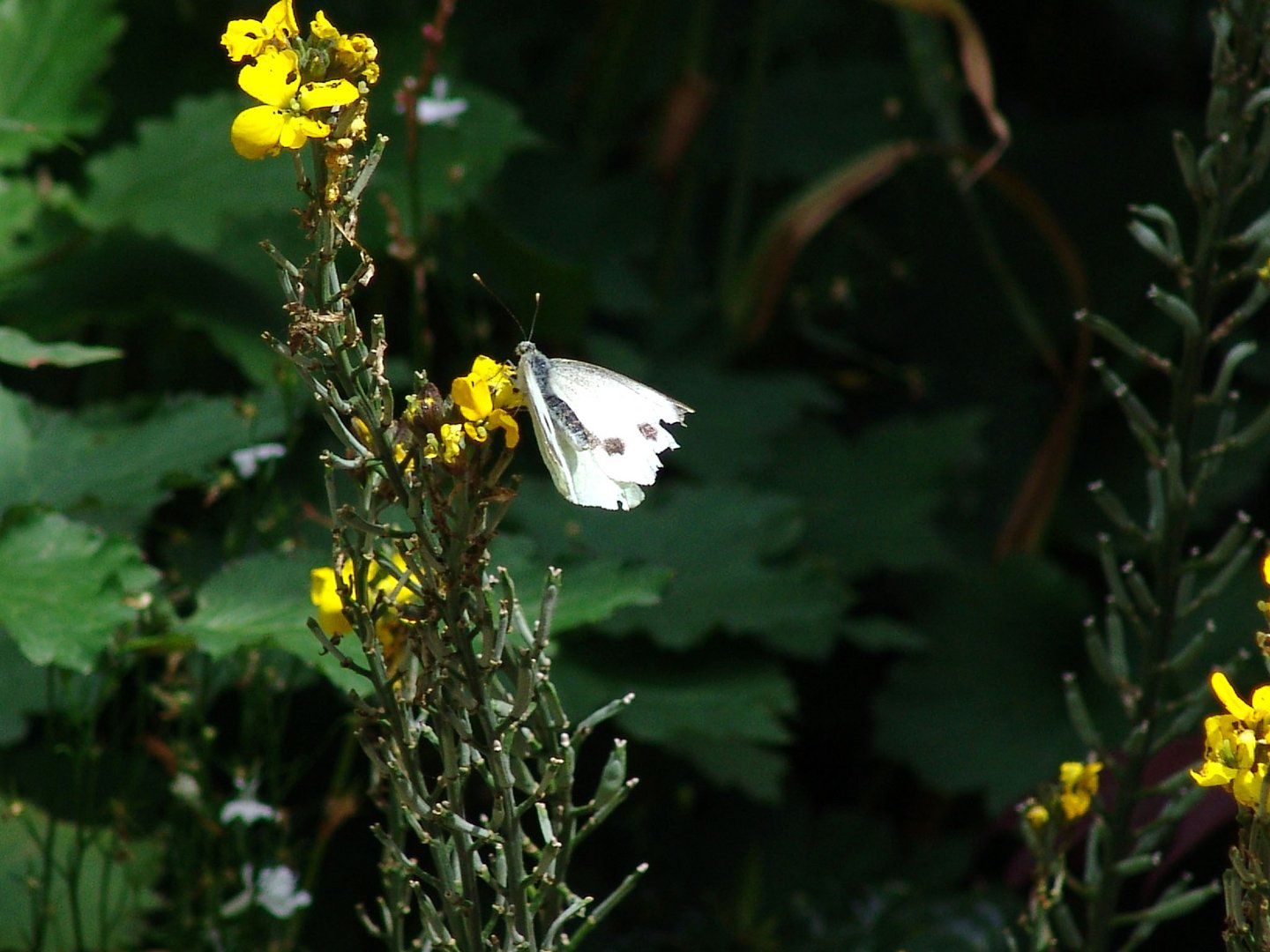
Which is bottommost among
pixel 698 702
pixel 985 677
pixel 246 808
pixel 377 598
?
pixel 985 677

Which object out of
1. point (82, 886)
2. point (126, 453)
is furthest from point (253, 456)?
point (82, 886)

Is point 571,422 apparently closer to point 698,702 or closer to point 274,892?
point 274,892

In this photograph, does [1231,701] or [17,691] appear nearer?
[1231,701]

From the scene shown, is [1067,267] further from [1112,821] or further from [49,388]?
[49,388]

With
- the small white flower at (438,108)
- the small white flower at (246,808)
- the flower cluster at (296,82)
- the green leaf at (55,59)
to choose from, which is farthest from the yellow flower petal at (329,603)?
the green leaf at (55,59)

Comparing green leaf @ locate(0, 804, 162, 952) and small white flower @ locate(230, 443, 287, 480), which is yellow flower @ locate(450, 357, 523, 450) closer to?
small white flower @ locate(230, 443, 287, 480)

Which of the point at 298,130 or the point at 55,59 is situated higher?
the point at 298,130

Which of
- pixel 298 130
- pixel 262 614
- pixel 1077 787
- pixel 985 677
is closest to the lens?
pixel 298 130

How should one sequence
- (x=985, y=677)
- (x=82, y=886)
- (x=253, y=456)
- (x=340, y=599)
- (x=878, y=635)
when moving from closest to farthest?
(x=340, y=599), (x=253, y=456), (x=82, y=886), (x=878, y=635), (x=985, y=677)
